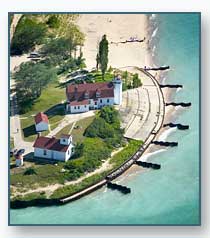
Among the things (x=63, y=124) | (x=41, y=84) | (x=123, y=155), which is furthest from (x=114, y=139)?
(x=41, y=84)

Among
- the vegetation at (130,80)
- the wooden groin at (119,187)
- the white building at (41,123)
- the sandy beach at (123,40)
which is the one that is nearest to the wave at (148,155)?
the sandy beach at (123,40)

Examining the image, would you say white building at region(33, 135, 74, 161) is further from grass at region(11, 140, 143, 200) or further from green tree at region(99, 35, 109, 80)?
green tree at region(99, 35, 109, 80)

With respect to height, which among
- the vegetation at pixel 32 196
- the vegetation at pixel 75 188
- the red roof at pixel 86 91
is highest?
the red roof at pixel 86 91

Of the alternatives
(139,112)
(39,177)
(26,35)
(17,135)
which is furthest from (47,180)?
(26,35)

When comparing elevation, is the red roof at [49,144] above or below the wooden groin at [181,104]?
below

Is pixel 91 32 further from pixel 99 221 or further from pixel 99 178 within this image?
pixel 99 221

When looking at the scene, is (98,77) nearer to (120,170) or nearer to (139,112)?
(139,112)

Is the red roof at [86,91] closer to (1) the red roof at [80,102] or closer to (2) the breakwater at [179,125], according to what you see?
(1) the red roof at [80,102]
